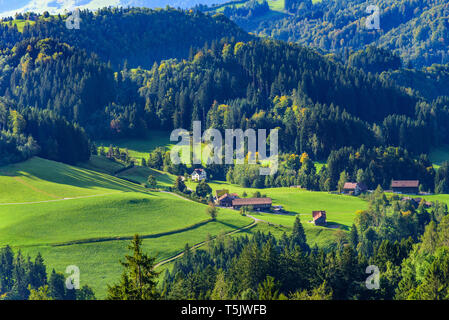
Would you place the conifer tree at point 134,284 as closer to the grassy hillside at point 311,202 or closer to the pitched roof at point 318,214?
the grassy hillside at point 311,202

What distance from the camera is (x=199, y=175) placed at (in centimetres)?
17525

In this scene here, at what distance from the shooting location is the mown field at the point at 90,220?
9956cm

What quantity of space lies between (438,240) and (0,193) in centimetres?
8080

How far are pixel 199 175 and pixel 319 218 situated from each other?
53.1 meters

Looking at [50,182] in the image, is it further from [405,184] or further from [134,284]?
[134,284]

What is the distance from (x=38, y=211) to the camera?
117 meters

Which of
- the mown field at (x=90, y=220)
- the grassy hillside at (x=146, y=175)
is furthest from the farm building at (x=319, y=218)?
the grassy hillside at (x=146, y=175)

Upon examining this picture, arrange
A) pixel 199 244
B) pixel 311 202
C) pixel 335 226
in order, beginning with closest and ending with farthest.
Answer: pixel 199 244, pixel 335 226, pixel 311 202

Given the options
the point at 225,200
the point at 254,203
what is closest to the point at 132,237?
the point at 254,203

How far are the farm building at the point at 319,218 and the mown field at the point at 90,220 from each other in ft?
43.6

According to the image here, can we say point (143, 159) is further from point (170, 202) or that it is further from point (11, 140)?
point (170, 202)

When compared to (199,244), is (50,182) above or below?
above
